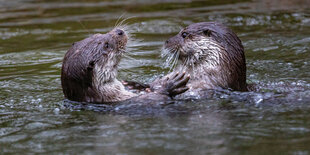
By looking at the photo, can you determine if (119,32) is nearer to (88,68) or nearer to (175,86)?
(88,68)

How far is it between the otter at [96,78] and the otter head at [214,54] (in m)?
0.42

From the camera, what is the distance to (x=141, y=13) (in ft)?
29.7

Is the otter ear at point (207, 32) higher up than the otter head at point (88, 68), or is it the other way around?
the otter ear at point (207, 32)

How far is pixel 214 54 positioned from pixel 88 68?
3.77 feet

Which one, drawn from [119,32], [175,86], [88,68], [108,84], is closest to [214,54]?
[175,86]

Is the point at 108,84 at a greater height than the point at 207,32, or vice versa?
the point at 207,32

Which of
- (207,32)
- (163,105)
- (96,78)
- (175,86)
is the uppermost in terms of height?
(207,32)

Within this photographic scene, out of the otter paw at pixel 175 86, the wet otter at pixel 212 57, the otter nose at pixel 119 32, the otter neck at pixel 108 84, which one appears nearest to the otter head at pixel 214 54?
the wet otter at pixel 212 57

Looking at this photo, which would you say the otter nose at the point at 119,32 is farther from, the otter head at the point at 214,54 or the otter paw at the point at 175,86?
the otter paw at the point at 175,86

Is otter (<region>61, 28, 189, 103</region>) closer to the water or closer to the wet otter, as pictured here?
the water

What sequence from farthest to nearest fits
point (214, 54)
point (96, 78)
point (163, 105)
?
point (214, 54), point (96, 78), point (163, 105)

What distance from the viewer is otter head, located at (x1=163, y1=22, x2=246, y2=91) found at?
4.39 m

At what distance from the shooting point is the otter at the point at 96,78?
4.07 m

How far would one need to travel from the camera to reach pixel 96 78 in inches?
163
